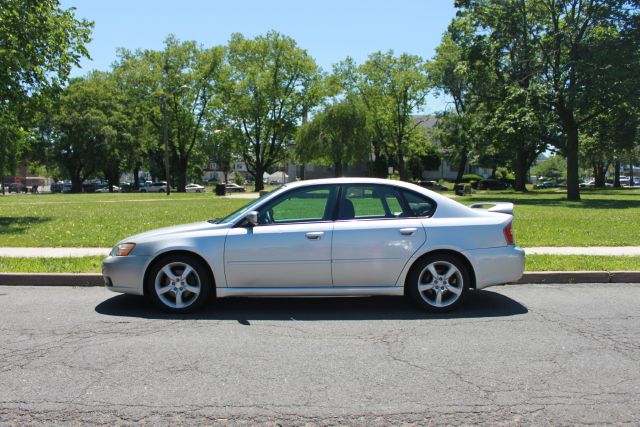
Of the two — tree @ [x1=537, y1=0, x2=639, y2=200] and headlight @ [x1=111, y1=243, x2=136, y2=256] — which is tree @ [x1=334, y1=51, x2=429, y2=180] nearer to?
tree @ [x1=537, y1=0, x2=639, y2=200]

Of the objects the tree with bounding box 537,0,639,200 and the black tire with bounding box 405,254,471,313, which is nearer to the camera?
the black tire with bounding box 405,254,471,313

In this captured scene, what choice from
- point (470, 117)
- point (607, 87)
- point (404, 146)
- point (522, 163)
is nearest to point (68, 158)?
point (404, 146)

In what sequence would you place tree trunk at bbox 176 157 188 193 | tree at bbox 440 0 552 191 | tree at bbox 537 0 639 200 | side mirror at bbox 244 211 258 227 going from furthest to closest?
tree trunk at bbox 176 157 188 193 < tree at bbox 440 0 552 191 < tree at bbox 537 0 639 200 < side mirror at bbox 244 211 258 227

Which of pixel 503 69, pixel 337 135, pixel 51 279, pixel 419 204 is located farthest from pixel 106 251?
pixel 337 135

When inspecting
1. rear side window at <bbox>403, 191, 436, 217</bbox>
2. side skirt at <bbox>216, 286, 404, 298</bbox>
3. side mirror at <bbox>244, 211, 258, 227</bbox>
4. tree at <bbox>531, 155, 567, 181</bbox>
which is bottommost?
side skirt at <bbox>216, 286, 404, 298</bbox>

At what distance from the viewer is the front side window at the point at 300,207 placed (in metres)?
6.36

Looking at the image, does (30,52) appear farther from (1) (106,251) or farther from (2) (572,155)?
(2) (572,155)

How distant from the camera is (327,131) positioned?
47812mm

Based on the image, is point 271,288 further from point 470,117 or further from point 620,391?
point 470,117

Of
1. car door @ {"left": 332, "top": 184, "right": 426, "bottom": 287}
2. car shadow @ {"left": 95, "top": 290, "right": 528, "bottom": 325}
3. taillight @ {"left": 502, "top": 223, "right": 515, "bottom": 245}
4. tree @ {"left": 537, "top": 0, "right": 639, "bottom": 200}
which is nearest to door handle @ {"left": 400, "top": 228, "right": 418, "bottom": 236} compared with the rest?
car door @ {"left": 332, "top": 184, "right": 426, "bottom": 287}

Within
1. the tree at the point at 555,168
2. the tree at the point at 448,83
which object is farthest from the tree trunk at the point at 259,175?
the tree at the point at 555,168

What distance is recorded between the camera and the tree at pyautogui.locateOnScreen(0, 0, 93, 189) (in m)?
17.0

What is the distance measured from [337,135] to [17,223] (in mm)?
33590

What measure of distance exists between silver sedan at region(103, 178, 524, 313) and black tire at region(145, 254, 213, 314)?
11mm
